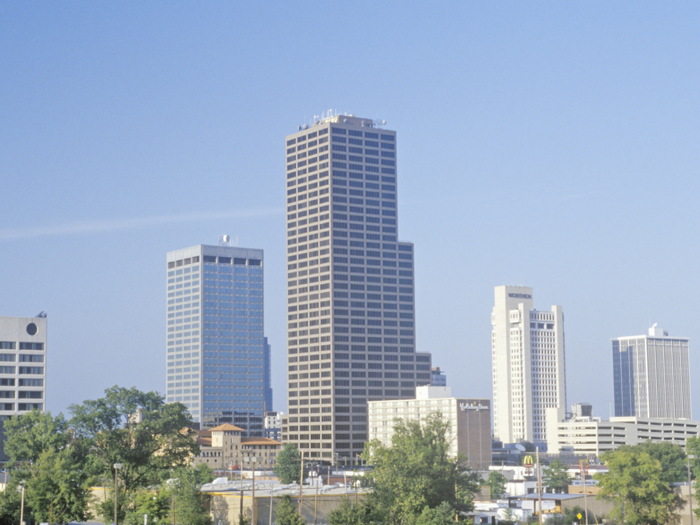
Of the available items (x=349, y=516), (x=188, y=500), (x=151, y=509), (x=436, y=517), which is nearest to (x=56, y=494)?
(x=151, y=509)

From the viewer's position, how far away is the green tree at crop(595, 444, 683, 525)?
422 ft

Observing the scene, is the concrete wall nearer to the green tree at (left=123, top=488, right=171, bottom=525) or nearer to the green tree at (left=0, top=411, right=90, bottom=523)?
the green tree at (left=123, top=488, right=171, bottom=525)

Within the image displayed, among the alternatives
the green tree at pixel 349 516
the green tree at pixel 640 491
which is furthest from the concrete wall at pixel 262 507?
the green tree at pixel 640 491

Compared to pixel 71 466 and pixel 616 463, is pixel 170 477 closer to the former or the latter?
pixel 71 466

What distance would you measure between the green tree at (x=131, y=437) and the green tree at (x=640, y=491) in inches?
2266

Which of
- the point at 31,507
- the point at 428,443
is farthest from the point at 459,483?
the point at 31,507

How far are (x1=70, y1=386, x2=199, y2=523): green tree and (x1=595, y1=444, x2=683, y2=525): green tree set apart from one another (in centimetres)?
5756

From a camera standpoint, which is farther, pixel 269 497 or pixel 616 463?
pixel 616 463

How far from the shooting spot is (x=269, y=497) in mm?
114312

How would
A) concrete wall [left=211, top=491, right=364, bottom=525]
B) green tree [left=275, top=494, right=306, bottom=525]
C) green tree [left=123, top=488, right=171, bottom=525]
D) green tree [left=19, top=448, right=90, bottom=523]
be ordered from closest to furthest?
green tree [left=275, top=494, right=306, bottom=525]
green tree [left=123, top=488, right=171, bottom=525]
green tree [left=19, top=448, right=90, bottom=523]
concrete wall [left=211, top=491, right=364, bottom=525]

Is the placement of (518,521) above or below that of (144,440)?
below

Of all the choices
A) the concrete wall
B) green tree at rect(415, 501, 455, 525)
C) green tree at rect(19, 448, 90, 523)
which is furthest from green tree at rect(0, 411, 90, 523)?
green tree at rect(415, 501, 455, 525)

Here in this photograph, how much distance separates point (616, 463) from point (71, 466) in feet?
236

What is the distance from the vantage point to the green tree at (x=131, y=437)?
121625mm
